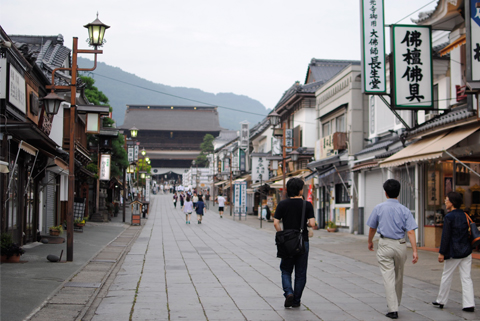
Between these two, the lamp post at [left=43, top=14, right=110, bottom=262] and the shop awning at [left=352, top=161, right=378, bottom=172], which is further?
the shop awning at [left=352, top=161, right=378, bottom=172]

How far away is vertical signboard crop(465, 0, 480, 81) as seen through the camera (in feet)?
37.2

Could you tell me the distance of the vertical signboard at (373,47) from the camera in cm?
1562

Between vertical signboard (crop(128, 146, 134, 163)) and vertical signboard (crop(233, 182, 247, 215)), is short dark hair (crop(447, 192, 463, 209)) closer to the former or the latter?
vertical signboard (crop(233, 182, 247, 215))

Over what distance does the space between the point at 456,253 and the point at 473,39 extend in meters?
5.84

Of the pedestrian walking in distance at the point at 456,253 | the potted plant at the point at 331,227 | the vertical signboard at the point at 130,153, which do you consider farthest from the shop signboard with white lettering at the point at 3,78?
the vertical signboard at the point at 130,153

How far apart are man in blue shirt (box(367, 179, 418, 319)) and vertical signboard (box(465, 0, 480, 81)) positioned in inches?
212

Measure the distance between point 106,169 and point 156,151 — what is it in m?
63.9

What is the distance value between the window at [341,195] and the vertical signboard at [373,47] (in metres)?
9.93

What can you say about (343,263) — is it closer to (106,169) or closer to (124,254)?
(124,254)

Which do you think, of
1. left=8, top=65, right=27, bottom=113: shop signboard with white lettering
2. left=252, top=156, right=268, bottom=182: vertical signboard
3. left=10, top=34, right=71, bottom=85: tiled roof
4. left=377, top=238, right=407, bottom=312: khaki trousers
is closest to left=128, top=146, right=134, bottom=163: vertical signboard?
left=252, top=156, right=268, bottom=182: vertical signboard

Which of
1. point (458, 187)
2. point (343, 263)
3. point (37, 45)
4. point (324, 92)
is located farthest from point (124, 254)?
point (324, 92)

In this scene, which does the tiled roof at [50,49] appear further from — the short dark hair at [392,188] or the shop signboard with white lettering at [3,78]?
the short dark hair at [392,188]

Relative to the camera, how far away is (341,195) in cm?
2598

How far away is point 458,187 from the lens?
14758 mm
